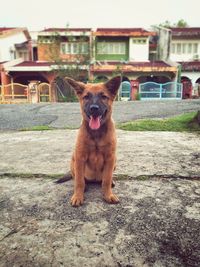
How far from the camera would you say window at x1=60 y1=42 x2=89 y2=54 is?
24.7 m

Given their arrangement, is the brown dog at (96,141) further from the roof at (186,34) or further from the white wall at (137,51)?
Result: the roof at (186,34)

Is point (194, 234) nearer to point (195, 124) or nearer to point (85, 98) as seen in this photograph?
point (85, 98)

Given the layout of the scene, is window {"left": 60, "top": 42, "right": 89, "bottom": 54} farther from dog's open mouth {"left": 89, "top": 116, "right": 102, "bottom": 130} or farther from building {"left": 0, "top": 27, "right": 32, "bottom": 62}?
dog's open mouth {"left": 89, "top": 116, "right": 102, "bottom": 130}

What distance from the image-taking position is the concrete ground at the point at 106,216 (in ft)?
6.82

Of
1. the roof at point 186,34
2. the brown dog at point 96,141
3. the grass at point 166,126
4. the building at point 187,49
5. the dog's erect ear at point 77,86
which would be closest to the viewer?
the brown dog at point 96,141

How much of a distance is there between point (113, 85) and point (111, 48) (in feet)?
82.4

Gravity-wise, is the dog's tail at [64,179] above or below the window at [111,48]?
below

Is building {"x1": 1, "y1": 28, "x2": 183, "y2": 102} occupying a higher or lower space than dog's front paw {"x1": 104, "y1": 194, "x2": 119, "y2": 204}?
higher

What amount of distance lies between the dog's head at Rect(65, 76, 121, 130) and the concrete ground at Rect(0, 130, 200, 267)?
0.76 meters

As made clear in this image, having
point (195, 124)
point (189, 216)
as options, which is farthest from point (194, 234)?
point (195, 124)

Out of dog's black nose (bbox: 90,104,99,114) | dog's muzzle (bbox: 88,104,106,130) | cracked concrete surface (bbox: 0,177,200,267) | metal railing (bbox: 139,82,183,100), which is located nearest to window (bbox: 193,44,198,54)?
metal railing (bbox: 139,82,183,100)

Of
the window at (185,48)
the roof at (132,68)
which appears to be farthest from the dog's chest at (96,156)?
the window at (185,48)

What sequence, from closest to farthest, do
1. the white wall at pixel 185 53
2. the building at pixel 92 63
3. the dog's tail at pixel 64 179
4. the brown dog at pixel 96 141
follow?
the brown dog at pixel 96 141, the dog's tail at pixel 64 179, the building at pixel 92 63, the white wall at pixel 185 53

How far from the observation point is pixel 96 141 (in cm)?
288
